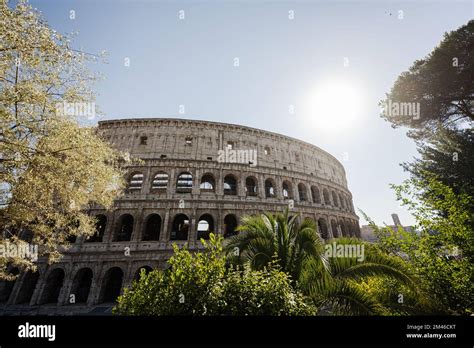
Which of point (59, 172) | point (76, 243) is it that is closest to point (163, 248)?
point (76, 243)

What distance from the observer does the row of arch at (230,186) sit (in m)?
20.5

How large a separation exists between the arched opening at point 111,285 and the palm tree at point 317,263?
15467mm

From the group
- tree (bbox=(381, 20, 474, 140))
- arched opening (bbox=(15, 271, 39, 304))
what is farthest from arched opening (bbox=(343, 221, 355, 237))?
arched opening (bbox=(15, 271, 39, 304))

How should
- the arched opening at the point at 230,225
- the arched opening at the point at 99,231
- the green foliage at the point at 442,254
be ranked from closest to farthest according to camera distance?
the green foliage at the point at 442,254 → the arched opening at the point at 99,231 → the arched opening at the point at 230,225

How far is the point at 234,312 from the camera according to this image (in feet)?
10.9

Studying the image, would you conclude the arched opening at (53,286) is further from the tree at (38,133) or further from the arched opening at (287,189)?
the arched opening at (287,189)

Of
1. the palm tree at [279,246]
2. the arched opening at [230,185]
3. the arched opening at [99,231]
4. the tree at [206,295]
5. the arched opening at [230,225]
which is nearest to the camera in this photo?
the tree at [206,295]

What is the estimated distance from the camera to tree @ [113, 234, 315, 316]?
3305mm

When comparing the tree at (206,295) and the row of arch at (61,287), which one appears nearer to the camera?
the tree at (206,295)

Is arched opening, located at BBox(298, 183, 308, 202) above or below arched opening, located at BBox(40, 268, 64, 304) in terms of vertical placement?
above

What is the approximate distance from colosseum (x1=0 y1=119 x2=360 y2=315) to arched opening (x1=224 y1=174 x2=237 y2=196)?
11cm

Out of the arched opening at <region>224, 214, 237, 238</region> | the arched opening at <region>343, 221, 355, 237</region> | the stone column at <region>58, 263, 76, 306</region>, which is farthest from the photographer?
the arched opening at <region>343, 221, 355, 237</region>

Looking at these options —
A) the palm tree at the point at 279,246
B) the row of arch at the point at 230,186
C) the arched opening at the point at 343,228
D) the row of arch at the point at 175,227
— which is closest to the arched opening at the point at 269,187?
the row of arch at the point at 230,186

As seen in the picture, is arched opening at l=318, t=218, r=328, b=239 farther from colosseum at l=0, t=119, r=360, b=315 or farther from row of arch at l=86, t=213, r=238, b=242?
row of arch at l=86, t=213, r=238, b=242
